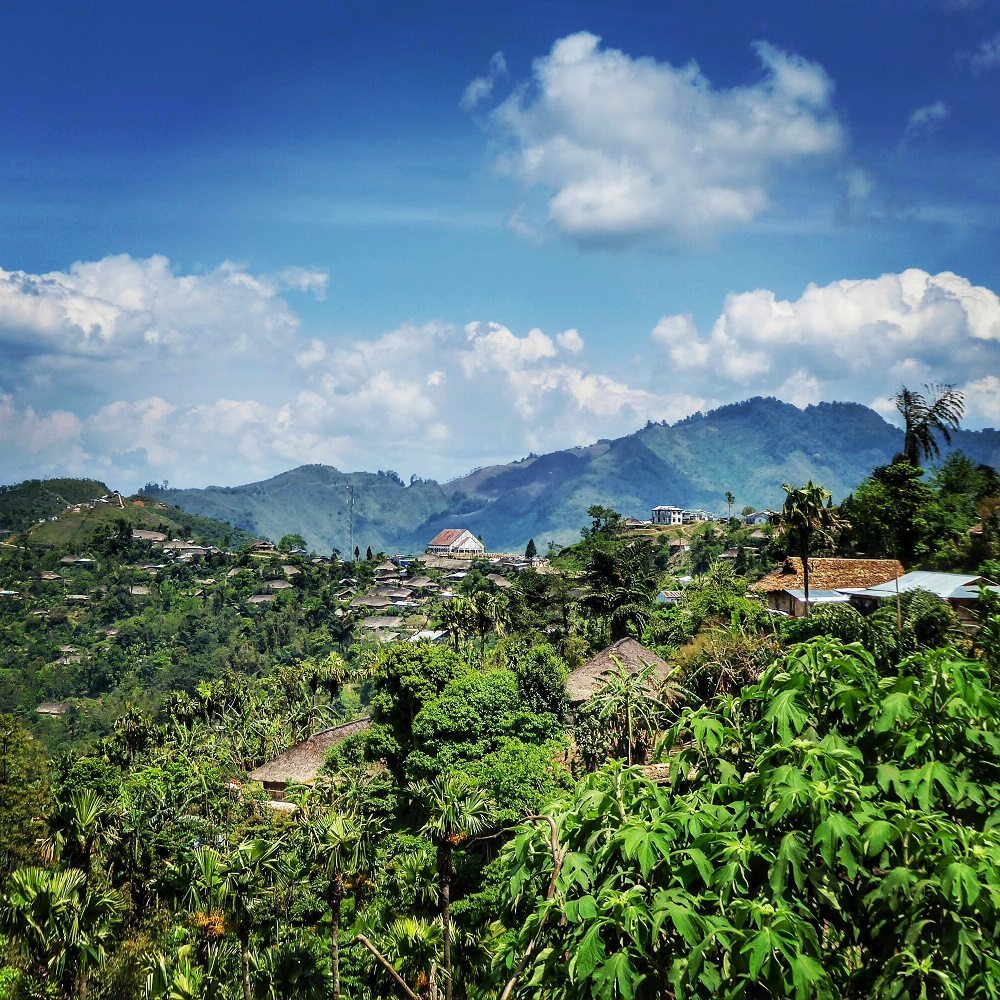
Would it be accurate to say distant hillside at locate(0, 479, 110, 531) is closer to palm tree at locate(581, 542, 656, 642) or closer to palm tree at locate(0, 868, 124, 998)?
palm tree at locate(581, 542, 656, 642)

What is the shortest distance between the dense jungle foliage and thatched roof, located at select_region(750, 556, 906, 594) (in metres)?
2.08

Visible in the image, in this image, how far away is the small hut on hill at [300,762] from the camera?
34.4 m

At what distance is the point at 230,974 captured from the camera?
19.1 meters

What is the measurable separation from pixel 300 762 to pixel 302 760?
0.42 feet

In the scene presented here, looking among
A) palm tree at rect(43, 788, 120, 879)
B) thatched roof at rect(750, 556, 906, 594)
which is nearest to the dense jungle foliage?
palm tree at rect(43, 788, 120, 879)

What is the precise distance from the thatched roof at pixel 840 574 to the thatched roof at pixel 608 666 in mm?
11210

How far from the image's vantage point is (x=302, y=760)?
35625 mm

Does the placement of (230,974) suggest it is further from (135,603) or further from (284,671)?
(135,603)

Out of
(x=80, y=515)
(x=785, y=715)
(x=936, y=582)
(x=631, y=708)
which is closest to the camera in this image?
(x=785, y=715)

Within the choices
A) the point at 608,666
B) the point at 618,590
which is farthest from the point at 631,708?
the point at 618,590

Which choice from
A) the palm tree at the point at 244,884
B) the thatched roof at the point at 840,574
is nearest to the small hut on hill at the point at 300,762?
the palm tree at the point at 244,884

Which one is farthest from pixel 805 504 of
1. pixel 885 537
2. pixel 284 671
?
pixel 284 671

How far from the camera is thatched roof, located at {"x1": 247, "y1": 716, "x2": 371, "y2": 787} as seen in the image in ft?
114

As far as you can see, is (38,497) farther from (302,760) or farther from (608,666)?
(608,666)
